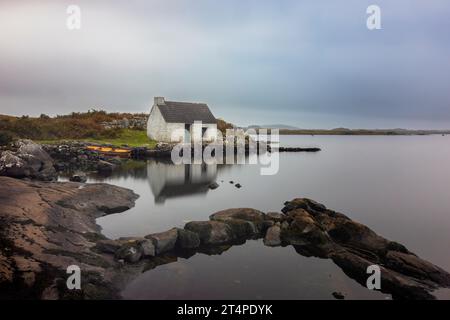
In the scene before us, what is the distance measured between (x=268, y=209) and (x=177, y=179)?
35.7ft

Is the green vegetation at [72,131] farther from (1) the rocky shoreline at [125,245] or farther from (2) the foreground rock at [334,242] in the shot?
(2) the foreground rock at [334,242]

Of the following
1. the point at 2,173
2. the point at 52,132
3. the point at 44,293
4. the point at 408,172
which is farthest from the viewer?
the point at 52,132

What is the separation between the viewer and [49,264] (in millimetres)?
9188

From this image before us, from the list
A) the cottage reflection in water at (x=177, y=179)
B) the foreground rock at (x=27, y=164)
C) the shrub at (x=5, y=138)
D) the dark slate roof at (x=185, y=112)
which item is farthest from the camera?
the dark slate roof at (x=185, y=112)

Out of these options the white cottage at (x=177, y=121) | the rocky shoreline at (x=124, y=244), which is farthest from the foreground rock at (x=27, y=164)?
the white cottage at (x=177, y=121)

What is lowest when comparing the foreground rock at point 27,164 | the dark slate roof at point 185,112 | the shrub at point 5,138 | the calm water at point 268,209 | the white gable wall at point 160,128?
the calm water at point 268,209

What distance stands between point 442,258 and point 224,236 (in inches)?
319

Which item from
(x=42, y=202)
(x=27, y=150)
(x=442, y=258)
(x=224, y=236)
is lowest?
(x=442, y=258)

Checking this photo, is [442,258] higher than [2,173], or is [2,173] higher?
[2,173]

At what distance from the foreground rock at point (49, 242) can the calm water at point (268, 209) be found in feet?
3.12

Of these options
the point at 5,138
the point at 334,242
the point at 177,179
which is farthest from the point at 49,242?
the point at 5,138

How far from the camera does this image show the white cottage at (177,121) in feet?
158

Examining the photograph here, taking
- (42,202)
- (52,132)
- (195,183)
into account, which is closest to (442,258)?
(42,202)
